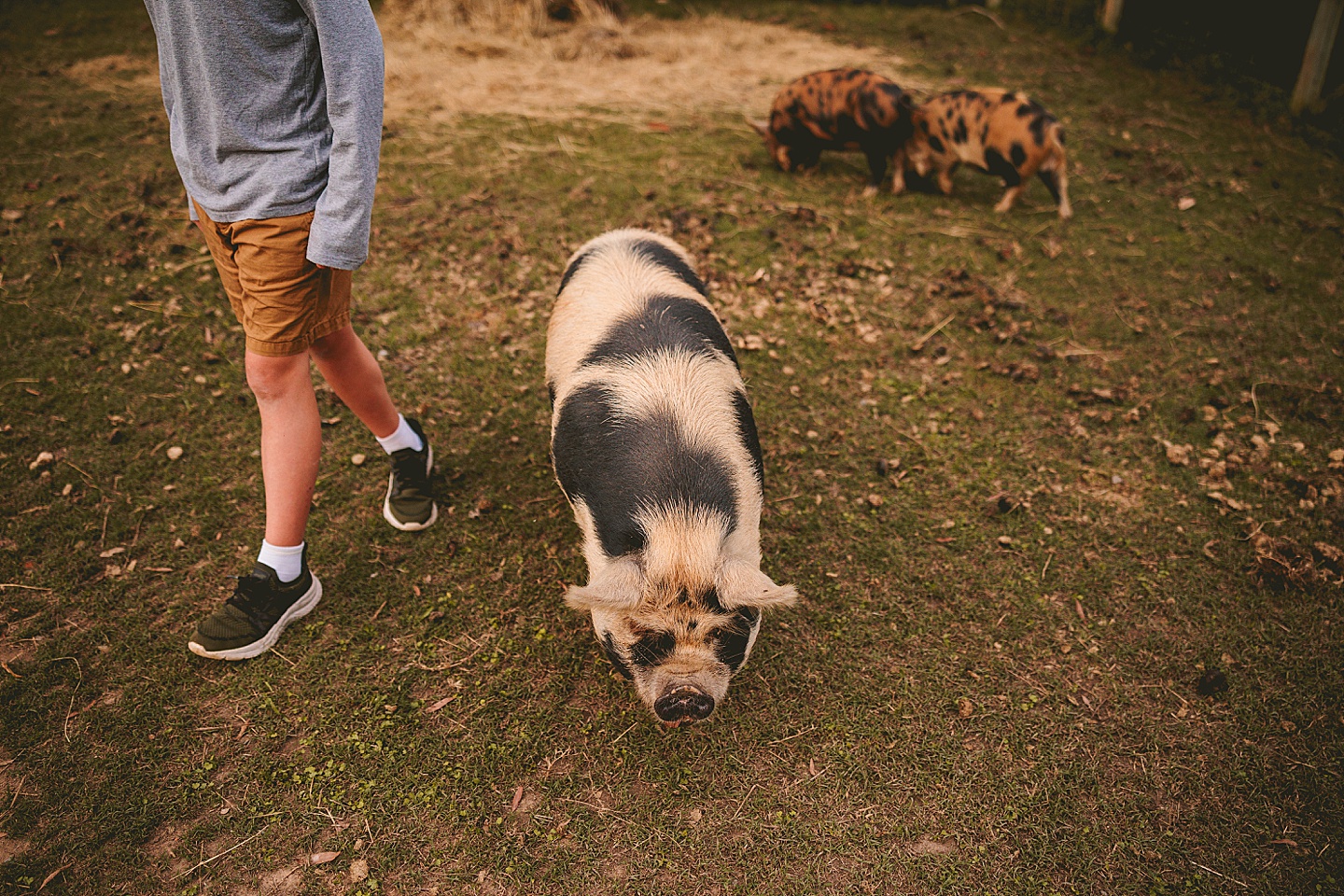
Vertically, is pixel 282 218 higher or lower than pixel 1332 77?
lower

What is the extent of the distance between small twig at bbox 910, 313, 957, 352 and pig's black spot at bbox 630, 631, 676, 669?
260cm

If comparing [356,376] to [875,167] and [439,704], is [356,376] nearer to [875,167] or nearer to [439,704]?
[439,704]

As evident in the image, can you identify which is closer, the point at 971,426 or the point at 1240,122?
the point at 971,426

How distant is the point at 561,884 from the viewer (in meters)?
2.09

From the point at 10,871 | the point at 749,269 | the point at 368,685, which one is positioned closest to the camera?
the point at 10,871

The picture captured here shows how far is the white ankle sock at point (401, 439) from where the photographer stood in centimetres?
295

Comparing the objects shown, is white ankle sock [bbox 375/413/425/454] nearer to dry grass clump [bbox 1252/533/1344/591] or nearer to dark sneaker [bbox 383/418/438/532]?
dark sneaker [bbox 383/418/438/532]

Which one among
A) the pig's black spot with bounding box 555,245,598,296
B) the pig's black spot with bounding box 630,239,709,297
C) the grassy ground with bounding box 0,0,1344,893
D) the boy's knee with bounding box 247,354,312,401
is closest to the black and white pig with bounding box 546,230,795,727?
the pig's black spot with bounding box 630,239,709,297

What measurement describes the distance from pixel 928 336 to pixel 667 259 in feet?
6.15

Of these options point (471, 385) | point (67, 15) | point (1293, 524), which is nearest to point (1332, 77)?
point (1293, 524)

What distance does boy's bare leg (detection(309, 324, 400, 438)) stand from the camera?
2547 millimetres

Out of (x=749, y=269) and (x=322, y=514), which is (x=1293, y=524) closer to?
(x=749, y=269)

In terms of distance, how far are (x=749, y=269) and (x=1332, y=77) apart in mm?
5592

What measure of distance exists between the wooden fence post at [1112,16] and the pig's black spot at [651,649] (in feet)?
29.9
